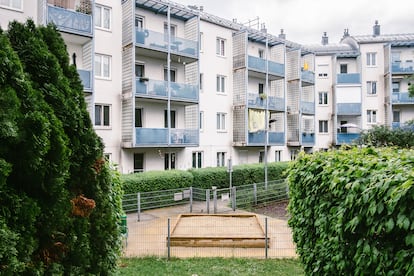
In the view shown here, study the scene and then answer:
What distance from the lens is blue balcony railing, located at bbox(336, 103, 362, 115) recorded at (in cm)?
3394

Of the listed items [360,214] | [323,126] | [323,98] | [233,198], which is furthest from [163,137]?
[323,98]

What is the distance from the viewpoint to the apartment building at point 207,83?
18.0m

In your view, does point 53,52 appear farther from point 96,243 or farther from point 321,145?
point 321,145

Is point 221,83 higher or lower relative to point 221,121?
higher

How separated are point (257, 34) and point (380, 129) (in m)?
12.3

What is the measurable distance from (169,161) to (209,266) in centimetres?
1352

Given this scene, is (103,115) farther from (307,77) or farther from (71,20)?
(307,77)

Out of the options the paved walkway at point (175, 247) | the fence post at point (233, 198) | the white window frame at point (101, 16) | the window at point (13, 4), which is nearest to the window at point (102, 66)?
the white window frame at point (101, 16)

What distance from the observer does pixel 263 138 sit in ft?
83.3

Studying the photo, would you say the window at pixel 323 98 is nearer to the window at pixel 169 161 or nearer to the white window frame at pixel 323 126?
the white window frame at pixel 323 126

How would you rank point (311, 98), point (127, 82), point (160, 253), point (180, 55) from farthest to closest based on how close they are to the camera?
point (311, 98)
point (180, 55)
point (127, 82)
point (160, 253)

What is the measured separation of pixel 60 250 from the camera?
11.3 ft

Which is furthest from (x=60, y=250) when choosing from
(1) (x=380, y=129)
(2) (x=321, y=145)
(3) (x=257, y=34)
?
(2) (x=321, y=145)

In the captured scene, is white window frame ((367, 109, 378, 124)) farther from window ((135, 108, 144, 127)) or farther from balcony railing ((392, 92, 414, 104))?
window ((135, 108, 144, 127))
